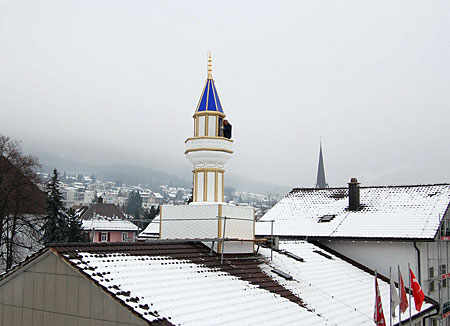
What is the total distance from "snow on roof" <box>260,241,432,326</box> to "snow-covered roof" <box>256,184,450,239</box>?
9.18 ft

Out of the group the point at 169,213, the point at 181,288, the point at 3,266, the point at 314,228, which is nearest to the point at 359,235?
the point at 314,228

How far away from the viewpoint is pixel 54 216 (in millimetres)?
45969

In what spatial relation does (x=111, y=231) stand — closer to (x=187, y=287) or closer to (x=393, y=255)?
(x=393, y=255)

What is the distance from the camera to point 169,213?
15812 millimetres

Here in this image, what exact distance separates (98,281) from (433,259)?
18537 millimetres

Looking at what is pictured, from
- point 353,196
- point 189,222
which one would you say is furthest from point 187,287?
point 353,196

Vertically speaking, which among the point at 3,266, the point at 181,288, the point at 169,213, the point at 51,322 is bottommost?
the point at 3,266

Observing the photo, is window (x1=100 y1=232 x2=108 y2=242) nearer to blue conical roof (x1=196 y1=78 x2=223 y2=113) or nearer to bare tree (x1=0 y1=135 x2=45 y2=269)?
bare tree (x1=0 y1=135 x2=45 y2=269)

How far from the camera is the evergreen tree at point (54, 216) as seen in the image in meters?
45.6

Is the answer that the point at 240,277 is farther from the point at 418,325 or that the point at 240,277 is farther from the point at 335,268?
the point at 418,325

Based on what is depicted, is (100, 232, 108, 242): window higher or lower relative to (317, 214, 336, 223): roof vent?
lower

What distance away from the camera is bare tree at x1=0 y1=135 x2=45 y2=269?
3391 cm

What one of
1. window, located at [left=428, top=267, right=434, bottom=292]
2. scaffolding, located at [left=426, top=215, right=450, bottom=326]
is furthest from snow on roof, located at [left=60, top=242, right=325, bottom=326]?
window, located at [left=428, top=267, right=434, bottom=292]

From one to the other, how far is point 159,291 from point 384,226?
15.5 meters
